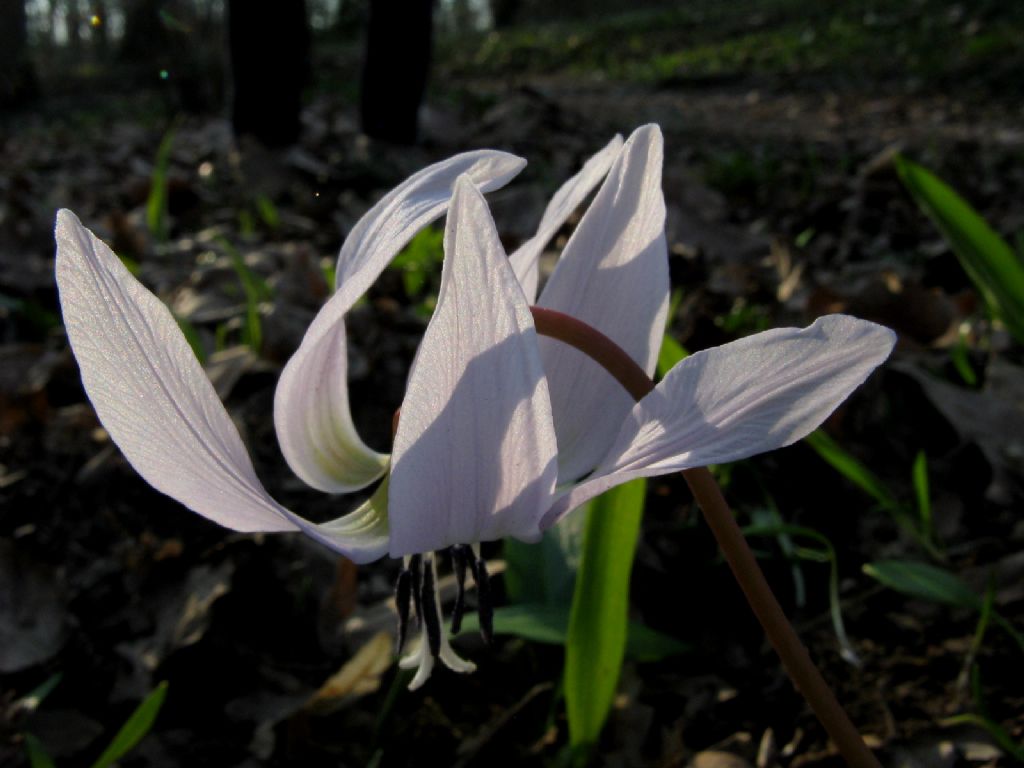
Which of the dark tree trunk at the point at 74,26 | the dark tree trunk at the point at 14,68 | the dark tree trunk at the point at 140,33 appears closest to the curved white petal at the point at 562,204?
the dark tree trunk at the point at 14,68

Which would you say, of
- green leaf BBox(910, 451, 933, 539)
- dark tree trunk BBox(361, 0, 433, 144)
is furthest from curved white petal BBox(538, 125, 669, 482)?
dark tree trunk BBox(361, 0, 433, 144)

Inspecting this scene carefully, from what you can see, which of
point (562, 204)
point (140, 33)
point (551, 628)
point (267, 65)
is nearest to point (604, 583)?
point (551, 628)

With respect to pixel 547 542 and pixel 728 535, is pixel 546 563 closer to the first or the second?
pixel 547 542

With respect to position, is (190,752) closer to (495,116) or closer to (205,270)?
(205,270)

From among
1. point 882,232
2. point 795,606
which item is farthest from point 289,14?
point 795,606

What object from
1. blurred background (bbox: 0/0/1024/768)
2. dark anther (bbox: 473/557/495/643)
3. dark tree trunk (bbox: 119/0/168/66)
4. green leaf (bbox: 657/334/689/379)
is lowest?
dark tree trunk (bbox: 119/0/168/66)

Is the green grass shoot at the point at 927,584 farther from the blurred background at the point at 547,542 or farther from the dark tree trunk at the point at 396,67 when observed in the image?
the dark tree trunk at the point at 396,67

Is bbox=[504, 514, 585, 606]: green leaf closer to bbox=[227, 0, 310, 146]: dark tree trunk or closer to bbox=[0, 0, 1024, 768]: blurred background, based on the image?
bbox=[0, 0, 1024, 768]: blurred background
